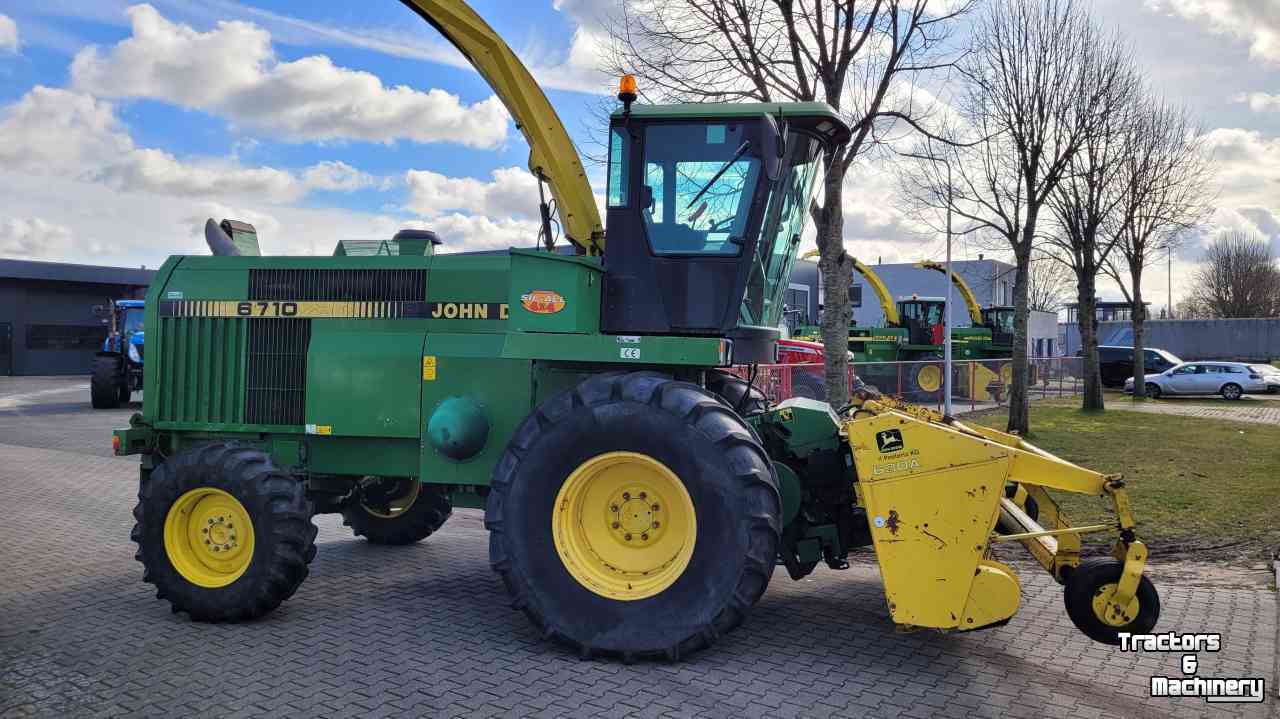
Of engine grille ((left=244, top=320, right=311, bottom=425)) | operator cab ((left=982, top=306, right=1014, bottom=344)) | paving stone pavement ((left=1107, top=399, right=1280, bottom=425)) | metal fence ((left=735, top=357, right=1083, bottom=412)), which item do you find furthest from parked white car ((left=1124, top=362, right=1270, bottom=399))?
engine grille ((left=244, top=320, right=311, bottom=425))

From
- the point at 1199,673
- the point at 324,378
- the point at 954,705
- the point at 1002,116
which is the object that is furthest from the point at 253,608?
the point at 1002,116

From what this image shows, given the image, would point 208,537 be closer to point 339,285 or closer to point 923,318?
point 339,285

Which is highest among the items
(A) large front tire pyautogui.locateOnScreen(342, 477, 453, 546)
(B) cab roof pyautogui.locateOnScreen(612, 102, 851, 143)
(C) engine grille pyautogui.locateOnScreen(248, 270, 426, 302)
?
(B) cab roof pyautogui.locateOnScreen(612, 102, 851, 143)

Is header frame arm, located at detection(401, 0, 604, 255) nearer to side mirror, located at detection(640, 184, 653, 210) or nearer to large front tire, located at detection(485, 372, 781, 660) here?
side mirror, located at detection(640, 184, 653, 210)

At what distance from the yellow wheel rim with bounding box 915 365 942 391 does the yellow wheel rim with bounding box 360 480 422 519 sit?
58.7 feet

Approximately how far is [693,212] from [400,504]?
158 inches

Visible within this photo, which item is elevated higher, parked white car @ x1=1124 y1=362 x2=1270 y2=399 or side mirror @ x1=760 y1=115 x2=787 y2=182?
side mirror @ x1=760 y1=115 x2=787 y2=182

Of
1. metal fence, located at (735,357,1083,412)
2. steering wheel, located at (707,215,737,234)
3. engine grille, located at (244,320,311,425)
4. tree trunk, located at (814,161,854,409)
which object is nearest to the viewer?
steering wheel, located at (707,215,737,234)

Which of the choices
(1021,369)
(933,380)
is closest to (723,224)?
(1021,369)

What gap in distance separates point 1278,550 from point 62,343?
4954 centimetres

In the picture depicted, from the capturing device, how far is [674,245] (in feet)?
19.2

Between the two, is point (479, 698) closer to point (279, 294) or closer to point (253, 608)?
point (253, 608)

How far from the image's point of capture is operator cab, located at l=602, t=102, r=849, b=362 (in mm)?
5746

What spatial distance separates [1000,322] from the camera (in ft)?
104
